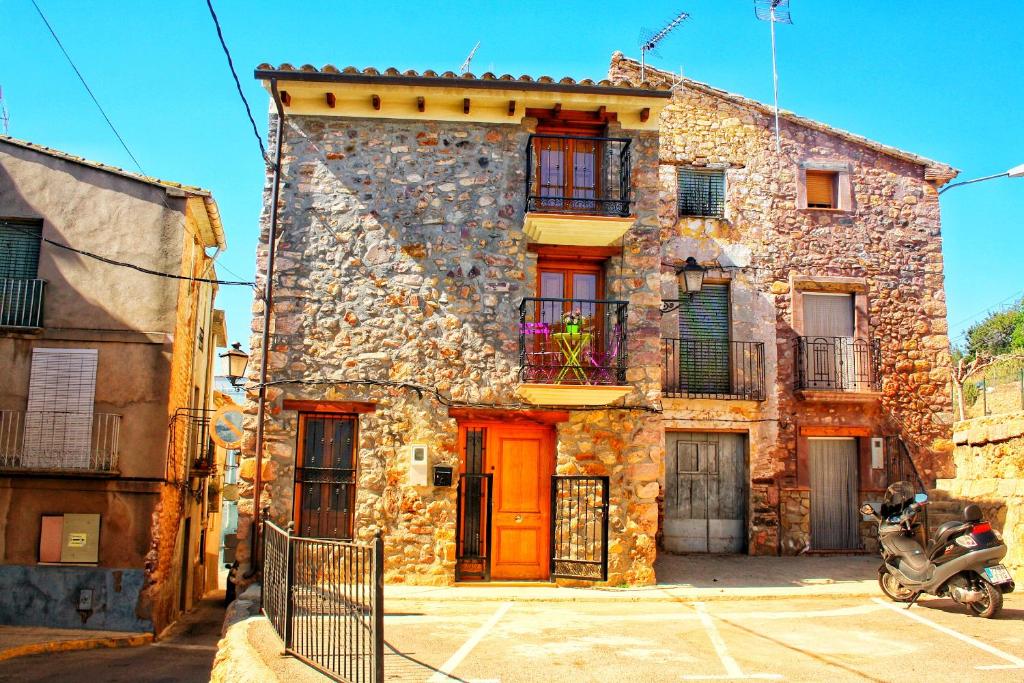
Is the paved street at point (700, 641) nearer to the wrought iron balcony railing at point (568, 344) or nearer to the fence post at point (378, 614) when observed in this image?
the fence post at point (378, 614)

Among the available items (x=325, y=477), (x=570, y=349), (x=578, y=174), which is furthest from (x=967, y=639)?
(x=325, y=477)

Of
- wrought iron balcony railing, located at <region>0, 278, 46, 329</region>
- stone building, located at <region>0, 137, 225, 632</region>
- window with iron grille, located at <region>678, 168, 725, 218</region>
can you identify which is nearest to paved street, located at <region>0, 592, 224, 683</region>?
stone building, located at <region>0, 137, 225, 632</region>

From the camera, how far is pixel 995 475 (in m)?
16.4

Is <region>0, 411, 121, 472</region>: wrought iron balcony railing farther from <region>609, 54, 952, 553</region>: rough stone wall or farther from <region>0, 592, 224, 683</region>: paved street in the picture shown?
<region>609, 54, 952, 553</region>: rough stone wall

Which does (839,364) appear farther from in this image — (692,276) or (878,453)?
(692,276)

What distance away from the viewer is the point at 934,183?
16562 mm

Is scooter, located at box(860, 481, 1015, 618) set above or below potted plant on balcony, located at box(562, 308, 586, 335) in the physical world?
below

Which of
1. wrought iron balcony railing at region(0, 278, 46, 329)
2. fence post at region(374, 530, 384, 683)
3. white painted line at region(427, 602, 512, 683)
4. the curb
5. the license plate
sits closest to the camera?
fence post at region(374, 530, 384, 683)

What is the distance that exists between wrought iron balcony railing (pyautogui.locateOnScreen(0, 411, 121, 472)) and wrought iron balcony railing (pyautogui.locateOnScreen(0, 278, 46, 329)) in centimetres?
158

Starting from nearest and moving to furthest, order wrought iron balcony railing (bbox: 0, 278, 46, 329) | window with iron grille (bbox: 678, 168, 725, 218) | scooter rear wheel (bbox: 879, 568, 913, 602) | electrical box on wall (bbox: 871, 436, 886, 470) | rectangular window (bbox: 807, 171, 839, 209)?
scooter rear wheel (bbox: 879, 568, 913, 602) → wrought iron balcony railing (bbox: 0, 278, 46, 329) → electrical box on wall (bbox: 871, 436, 886, 470) → window with iron grille (bbox: 678, 168, 725, 218) → rectangular window (bbox: 807, 171, 839, 209)

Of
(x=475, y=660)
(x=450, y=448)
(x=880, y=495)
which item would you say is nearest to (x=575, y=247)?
(x=450, y=448)

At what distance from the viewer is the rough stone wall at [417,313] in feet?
37.5

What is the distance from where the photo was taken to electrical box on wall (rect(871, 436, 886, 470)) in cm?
1559

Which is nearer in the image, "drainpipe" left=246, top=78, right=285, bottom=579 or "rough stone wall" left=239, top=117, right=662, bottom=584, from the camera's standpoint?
"drainpipe" left=246, top=78, right=285, bottom=579
